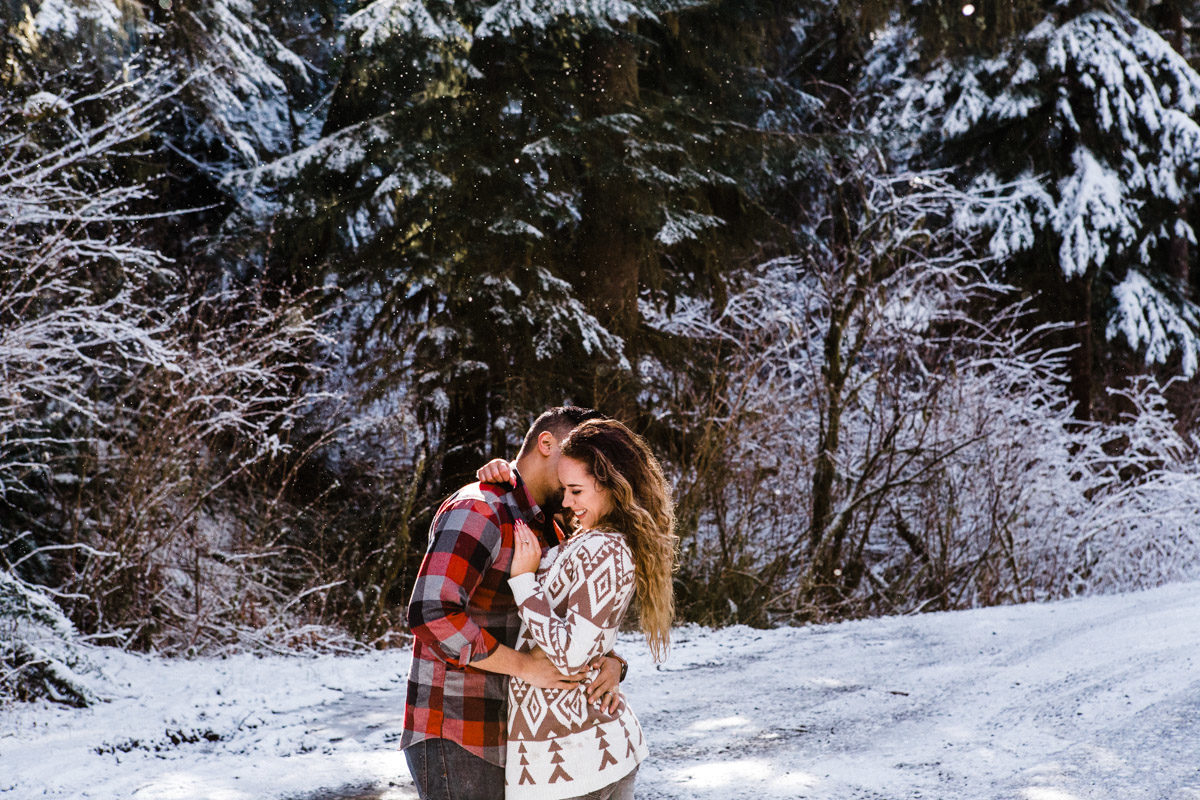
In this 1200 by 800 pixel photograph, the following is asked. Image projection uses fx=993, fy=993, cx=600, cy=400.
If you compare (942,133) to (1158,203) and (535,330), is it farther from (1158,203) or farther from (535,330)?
(535,330)

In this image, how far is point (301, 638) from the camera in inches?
337

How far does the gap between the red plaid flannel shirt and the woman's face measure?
0.55 ft

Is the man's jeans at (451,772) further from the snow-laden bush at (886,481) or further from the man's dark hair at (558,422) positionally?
the snow-laden bush at (886,481)

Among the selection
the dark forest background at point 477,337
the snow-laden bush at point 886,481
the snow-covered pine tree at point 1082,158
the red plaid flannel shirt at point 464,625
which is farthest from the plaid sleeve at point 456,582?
the snow-covered pine tree at point 1082,158

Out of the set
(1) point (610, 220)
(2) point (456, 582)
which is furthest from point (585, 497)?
(1) point (610, 220)

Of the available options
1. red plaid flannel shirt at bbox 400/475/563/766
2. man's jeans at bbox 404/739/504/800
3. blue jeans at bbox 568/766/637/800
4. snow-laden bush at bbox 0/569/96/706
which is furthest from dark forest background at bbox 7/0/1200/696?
blue jeans at bbox 568/766/637/800

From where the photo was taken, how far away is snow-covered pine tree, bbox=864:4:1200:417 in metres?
16.2

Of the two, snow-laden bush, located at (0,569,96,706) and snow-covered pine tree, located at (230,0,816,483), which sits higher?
snow-covered pine tree, located at (230,0,816,483)

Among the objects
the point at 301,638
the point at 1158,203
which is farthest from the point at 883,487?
the point at 1158,203

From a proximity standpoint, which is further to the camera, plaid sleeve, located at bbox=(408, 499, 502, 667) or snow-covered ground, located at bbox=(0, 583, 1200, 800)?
snow-covered ground, located at bbox=(0, 583, 1200, 800)

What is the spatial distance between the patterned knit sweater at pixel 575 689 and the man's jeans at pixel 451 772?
0.20 feet

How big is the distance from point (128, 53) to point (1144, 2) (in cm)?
1576

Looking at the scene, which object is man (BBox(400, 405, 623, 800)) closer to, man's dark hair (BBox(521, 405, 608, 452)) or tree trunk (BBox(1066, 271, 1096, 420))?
man's dark hair (BBox(521, 405, 608, 452))

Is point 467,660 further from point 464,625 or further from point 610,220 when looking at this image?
point 610,220
